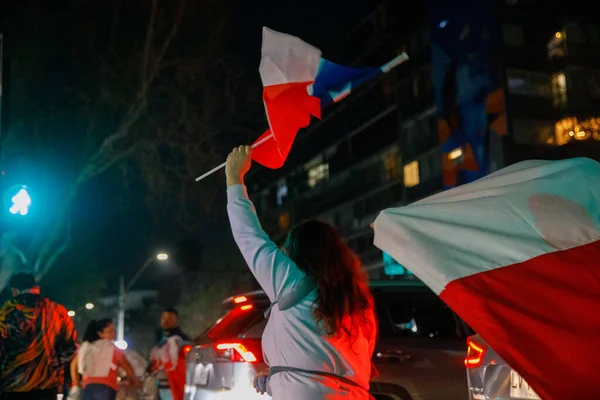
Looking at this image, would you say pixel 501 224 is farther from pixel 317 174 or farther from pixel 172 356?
pixel 317 174

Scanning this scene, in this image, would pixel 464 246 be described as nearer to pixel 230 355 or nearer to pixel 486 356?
pixel 486 356

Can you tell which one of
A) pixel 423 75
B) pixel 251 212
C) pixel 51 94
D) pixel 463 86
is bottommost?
pixel 251 212

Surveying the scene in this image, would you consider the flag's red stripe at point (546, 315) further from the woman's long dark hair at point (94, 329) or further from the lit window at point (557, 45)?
the lit window at point (557, 45)

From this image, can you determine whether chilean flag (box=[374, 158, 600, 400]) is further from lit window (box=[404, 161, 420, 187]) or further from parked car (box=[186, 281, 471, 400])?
lit window (box=[404, 161, 420, 187])

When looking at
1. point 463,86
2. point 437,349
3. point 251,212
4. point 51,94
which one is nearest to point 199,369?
point 437,349

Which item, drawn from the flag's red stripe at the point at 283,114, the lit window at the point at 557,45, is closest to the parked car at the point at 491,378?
the flag's red stripe at the point at 283,114

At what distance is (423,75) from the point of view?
49.4m

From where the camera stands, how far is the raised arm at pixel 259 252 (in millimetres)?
3375

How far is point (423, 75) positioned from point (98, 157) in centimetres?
3250

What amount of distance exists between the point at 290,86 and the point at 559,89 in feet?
136

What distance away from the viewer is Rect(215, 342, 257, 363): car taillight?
266 inches

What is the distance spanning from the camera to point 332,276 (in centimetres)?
343

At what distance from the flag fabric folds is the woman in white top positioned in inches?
29.0

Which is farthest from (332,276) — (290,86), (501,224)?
(290,86)
